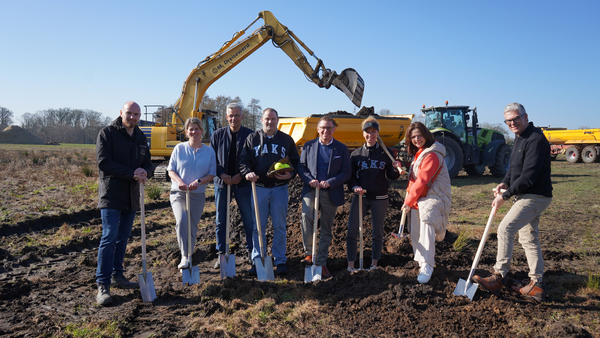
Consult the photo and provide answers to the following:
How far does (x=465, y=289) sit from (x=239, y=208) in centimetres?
270

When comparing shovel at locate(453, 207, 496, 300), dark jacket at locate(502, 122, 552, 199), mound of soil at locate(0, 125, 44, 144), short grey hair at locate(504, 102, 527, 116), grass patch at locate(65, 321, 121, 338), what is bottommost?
grass patch at locate(65, 321, 121, 338)

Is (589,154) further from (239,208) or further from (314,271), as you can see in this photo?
(239,208)

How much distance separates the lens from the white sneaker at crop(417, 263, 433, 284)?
12.3 feet

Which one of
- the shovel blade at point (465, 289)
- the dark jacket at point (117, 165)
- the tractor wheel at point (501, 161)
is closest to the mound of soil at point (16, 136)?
the tractor wheel at point (501, 161)

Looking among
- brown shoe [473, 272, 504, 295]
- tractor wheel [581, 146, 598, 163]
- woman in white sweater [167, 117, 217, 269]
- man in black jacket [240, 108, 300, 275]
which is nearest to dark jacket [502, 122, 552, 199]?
brown shoe [473, 272, 504, 295]

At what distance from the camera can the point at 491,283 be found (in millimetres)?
3584

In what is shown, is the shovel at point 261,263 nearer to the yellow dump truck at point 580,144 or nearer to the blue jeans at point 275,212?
the blue jeans at point 275,212

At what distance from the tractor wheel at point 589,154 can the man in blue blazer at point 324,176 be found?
22.6 meters

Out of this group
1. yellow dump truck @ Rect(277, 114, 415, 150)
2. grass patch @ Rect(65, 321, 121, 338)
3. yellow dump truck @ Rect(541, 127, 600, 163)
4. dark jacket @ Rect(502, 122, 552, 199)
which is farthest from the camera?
yellow dump truck @ Rect(541, 127, 600, 163)

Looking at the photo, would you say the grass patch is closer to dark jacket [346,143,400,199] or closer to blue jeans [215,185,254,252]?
blue jeans [215,185,254,252]

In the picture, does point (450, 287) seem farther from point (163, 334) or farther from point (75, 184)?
point (75, 184)

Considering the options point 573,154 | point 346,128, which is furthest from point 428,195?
point 573,154

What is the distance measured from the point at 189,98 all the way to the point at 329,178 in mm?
8968

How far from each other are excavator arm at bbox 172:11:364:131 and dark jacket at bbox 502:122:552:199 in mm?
7610
